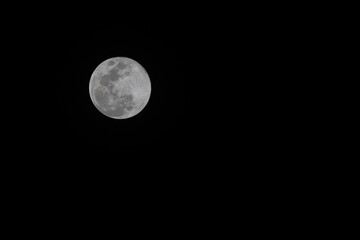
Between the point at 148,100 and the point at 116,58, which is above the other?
the point at 116,58

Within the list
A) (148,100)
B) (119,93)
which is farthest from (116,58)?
(148,100)

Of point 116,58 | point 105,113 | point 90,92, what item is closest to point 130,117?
point 105,113

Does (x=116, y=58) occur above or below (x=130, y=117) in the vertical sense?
above

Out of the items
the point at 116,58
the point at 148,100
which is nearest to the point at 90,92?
the point at 116,58

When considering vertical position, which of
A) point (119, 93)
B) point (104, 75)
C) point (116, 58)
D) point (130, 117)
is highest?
point (116, 58)

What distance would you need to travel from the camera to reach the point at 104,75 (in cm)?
341

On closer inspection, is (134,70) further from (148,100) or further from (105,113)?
(105,113)

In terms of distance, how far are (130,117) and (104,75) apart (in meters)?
0.90

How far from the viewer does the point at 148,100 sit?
351 cm

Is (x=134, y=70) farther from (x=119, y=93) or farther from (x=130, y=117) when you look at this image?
(x=130, y=117)

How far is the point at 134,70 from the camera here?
3434 mm

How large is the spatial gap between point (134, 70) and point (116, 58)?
447mm

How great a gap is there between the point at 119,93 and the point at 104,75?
1.44 ft

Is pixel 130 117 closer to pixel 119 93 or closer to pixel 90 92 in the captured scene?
pixel 119 93
